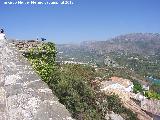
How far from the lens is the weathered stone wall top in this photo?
8.79ft

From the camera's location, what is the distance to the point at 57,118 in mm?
2555

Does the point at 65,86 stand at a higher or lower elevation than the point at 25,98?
lower

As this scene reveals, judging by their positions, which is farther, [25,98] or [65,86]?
[65,86]

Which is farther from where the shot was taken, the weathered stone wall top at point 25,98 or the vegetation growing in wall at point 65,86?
the vegetation growing in wall at point 65,86

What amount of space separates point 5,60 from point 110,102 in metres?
15.8

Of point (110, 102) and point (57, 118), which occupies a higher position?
point (57, 118)

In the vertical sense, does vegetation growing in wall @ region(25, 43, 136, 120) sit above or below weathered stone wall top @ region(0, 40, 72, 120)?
below

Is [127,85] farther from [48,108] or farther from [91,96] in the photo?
[48,108]

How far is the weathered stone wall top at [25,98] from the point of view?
2678 millimetres

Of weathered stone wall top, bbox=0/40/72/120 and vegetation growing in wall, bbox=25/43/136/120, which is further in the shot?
vegetation growing in wall, bbox=25/43/136/120

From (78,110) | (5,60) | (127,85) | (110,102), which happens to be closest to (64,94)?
(78,110)

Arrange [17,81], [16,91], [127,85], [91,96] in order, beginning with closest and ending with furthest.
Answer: [16,91]
[17,81]
[91,96]
[127,85]

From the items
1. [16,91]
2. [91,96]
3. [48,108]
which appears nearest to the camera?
Result: [48,108]

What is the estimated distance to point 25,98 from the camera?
2990 millimetres
